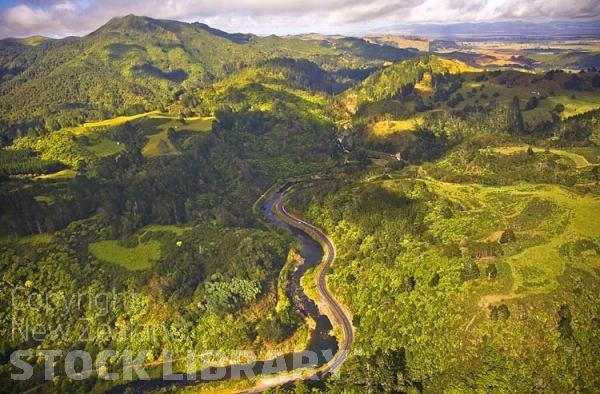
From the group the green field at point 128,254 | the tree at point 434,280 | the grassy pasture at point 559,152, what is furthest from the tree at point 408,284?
the grassy pasture at point 559,152

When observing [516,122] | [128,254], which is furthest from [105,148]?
[516,122]

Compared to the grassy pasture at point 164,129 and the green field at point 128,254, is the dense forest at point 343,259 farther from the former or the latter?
the grassy pasture at point 164,129

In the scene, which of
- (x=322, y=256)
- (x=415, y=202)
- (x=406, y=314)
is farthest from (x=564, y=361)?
(x=322, y=256)

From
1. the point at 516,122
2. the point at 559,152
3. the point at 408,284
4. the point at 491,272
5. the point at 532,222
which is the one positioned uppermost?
the point at 516,122

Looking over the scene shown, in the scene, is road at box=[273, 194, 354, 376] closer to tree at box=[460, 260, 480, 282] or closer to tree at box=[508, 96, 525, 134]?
tree at box=[460, 260, 480, 282]

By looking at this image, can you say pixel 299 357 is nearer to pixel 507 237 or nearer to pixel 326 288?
pixel 326 288

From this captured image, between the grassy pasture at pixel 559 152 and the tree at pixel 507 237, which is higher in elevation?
the grassy pasture at pixel 559 152
